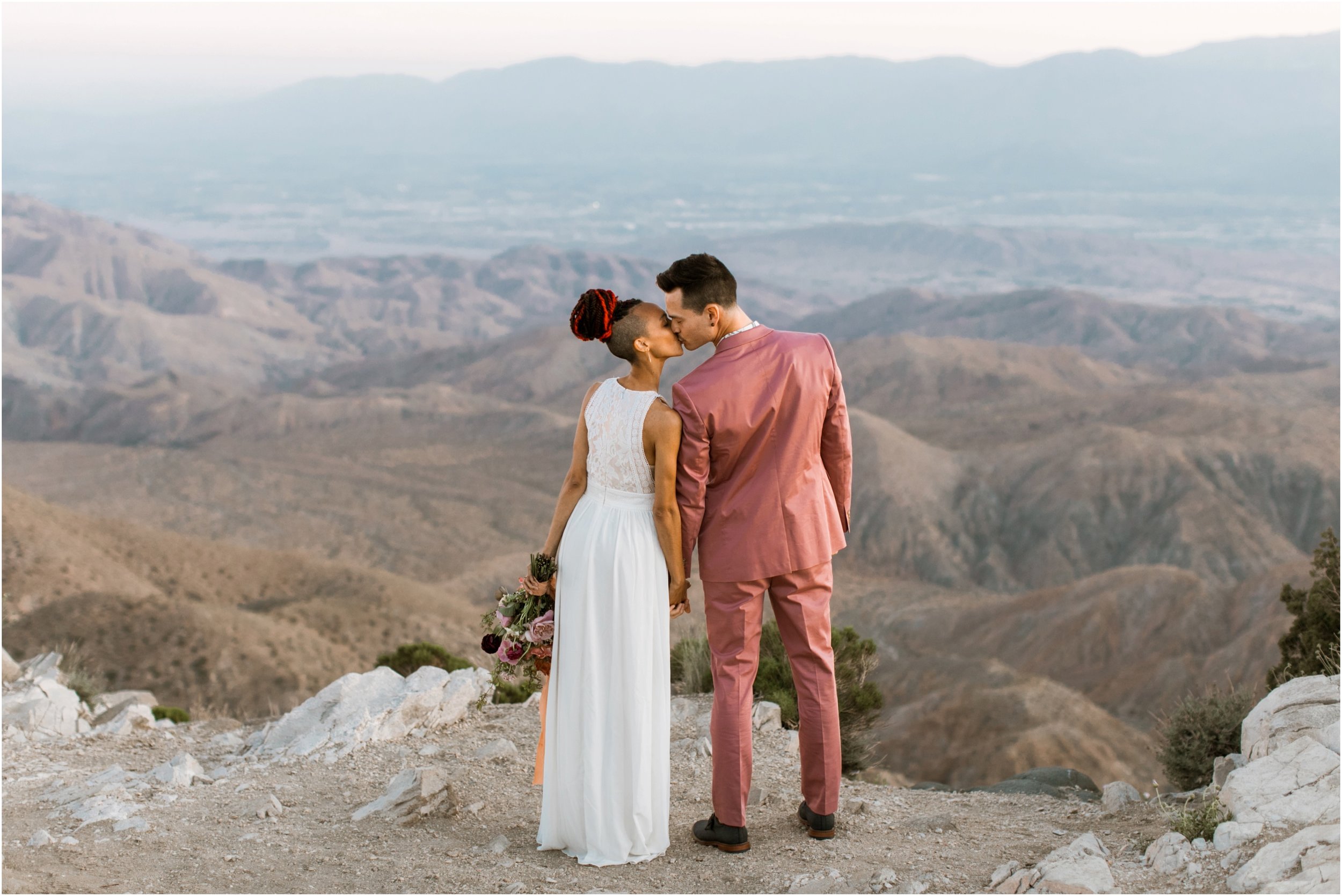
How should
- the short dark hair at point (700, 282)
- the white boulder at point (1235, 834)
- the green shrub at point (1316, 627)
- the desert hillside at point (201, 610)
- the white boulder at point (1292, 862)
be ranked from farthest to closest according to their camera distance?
the desert hillside at point (201, 610), the green shrub at point (1316, 627), the short dark hair at point (700, 282), the white boulder at point (1235, 834), the white boulder at point (1292, 862)

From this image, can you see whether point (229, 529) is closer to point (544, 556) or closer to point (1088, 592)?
point (1088, 592)

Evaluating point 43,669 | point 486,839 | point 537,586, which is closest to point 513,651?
point 537,586

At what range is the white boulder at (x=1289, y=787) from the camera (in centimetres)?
430

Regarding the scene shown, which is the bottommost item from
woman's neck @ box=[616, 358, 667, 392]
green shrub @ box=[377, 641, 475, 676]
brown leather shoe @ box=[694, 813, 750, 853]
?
green shrub @ box=[377, 641, 475, 676]

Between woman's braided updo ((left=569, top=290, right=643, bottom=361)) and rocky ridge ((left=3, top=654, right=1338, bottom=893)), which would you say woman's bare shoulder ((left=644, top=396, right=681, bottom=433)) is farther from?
rocky ridge ((left=3, top=654, right=1338, bottom=893))

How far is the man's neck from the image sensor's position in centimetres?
452

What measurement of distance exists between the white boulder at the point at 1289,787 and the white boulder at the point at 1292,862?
8.4 inches

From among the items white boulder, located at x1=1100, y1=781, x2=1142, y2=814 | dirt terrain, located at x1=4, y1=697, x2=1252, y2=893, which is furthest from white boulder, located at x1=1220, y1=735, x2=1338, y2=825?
white boulder, located at x1=1100, y1=781, x2=1142, y2=814

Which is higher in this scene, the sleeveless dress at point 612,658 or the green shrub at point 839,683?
the sleeveless dress at point 612,658

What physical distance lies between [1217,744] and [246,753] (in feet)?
20.5

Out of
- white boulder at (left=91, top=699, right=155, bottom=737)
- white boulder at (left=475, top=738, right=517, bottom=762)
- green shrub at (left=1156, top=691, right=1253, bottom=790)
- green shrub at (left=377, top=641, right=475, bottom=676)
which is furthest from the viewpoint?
green shrub at (left=377, top=641, right=475, bottom=676)

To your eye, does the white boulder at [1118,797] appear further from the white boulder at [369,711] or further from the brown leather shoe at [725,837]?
the white boulder at [369,711]

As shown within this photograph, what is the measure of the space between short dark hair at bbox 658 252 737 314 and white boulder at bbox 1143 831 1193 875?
2857 millimetres

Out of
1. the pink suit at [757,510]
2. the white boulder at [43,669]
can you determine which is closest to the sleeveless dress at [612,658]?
the pink suit at [757,510]
